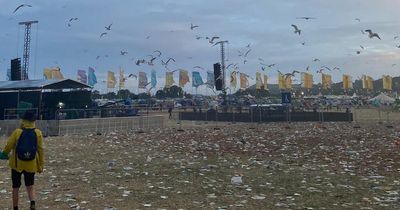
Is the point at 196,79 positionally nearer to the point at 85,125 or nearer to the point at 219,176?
the point at 85,125

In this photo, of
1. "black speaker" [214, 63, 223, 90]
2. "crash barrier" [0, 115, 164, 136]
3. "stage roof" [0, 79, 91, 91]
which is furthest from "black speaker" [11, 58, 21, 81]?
"black speaker" [214, 63, 223, 90]

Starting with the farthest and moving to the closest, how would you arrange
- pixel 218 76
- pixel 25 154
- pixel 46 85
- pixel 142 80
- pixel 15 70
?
pixel 142 80 → pixel 218 76 → pixel 15 70 → pixel 46 85 → pixel 25 154

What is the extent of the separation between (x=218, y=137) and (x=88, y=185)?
10455 millimetres

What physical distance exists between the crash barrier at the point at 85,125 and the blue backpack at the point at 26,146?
14.7 meters

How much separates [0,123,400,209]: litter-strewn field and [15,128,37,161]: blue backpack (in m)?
0.85

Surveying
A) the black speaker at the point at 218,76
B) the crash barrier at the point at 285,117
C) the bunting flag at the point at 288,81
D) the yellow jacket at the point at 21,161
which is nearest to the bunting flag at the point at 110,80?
the black speaker at the point at 218,76

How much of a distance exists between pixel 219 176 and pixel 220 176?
0.08 ft

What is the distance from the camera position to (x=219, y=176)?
30.2 feet

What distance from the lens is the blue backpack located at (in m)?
6.15

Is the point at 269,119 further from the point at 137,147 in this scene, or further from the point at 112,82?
the point at 112,82

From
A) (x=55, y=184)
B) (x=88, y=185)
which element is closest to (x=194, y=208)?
(x=88, y=185)

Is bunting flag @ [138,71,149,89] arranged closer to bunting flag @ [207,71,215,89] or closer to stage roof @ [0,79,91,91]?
bunting flag @ [207,71,215,89]

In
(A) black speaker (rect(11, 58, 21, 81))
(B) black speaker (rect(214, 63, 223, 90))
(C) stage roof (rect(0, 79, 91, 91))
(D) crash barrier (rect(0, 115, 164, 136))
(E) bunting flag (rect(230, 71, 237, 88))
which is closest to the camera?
(D) crash barrier (rect(0, 115, 164, 136))

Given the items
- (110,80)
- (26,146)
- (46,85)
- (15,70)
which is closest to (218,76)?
(110,80)
